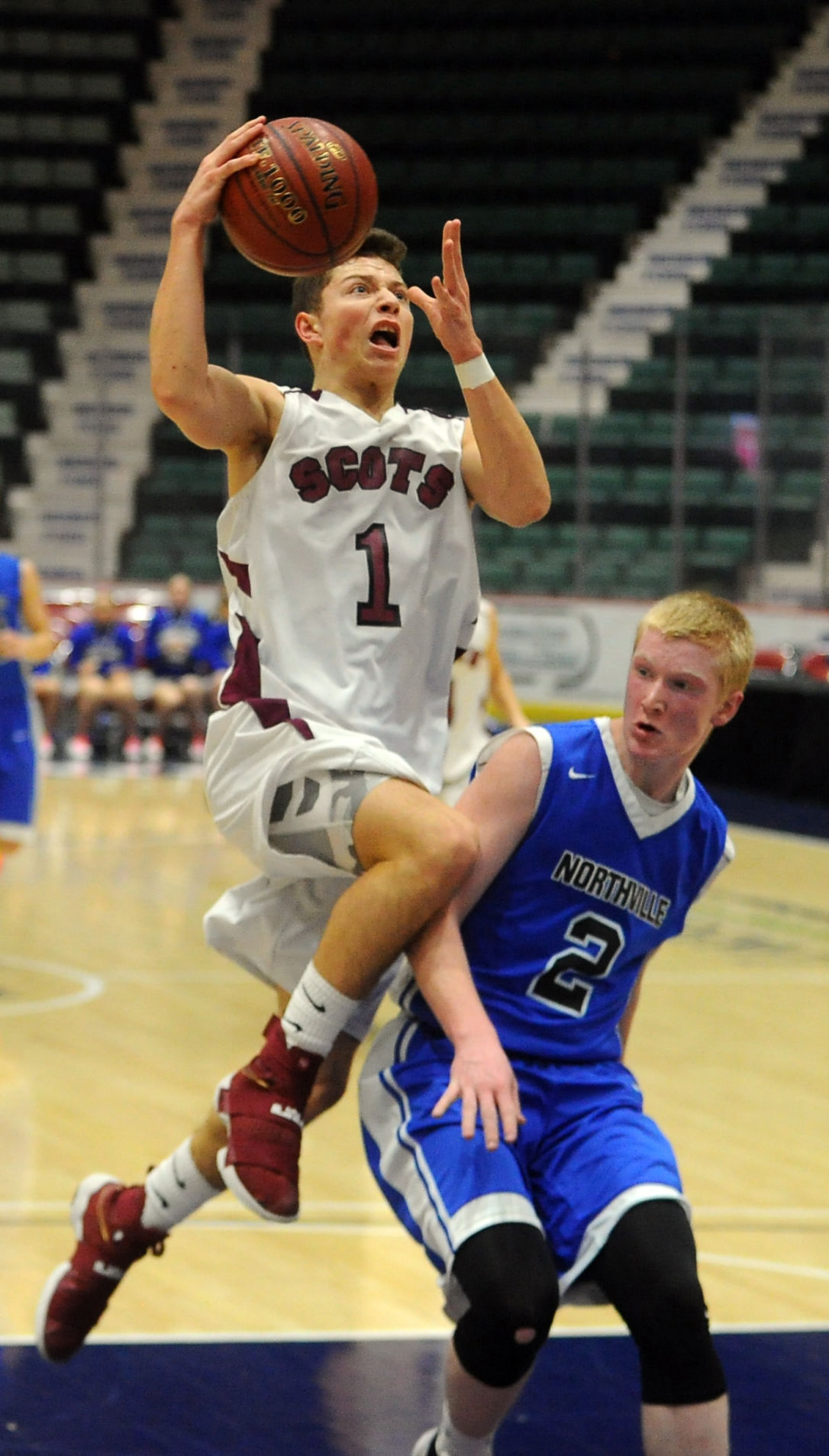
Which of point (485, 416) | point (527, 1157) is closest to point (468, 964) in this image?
point (527, 1157)

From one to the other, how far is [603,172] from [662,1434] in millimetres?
17997

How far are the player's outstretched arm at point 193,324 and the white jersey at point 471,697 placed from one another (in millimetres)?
4298

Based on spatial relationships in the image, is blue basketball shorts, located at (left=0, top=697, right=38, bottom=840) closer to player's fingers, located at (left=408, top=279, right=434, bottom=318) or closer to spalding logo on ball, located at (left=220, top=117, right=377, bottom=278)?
spalding logo on ball, located at (left=220, top=117, right=377, bottom=278)

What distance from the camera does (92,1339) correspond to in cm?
400

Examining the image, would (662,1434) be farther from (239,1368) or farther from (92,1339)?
(92,1339)

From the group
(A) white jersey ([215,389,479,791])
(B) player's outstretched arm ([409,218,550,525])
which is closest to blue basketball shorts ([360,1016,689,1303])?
(A) white jersey ([215,389,479,791])

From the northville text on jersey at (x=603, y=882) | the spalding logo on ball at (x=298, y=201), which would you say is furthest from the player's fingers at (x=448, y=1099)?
the spalding logo on ball at (x=298, y=201)

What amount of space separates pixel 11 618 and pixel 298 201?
165 inches

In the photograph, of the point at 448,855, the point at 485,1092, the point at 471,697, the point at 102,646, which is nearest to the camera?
the point at 485,1092

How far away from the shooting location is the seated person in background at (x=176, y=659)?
1495cm

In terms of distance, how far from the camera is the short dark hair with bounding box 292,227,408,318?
137 inches

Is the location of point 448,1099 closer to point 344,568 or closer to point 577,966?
point 577,966

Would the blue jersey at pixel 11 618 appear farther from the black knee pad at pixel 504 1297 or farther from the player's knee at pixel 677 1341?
the player's knee at pixel 677 1341

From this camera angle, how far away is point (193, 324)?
10.3 feet
